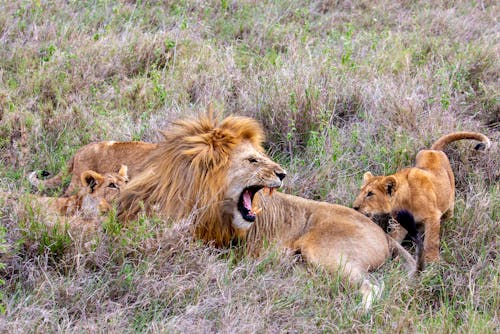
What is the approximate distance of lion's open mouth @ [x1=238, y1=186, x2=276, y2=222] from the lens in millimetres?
4375

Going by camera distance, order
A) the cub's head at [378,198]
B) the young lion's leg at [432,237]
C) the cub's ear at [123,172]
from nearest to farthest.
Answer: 1. the young lion's leg at [432,237]
2. the cub's ear at [123,172]
3. the cub's head at [378,198]

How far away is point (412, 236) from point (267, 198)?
3.06 ft

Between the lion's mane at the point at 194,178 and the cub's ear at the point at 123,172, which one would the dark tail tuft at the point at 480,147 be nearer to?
the lion's mane at the point at 194,178

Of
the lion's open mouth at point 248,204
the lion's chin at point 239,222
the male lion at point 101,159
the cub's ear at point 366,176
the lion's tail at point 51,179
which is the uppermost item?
the lion's open mouth at point 248,204

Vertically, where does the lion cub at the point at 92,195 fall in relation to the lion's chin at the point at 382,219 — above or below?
above

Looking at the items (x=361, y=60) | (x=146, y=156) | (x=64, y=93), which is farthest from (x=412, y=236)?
(x=64, y=93)

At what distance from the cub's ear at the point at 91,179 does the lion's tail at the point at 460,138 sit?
2.44 m

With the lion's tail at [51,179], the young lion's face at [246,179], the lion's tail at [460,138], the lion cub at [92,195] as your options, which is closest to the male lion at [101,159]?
the lion's tail at [51,179]

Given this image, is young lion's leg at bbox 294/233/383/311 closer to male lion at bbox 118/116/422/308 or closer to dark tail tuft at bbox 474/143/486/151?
male lion at bbox 118/116/422/308

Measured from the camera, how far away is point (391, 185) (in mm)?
5023

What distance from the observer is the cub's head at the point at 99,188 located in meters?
4.63

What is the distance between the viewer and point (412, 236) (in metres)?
4.64

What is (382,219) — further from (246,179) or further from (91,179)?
(91,179)

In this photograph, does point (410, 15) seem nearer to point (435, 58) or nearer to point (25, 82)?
point (435, 58)
